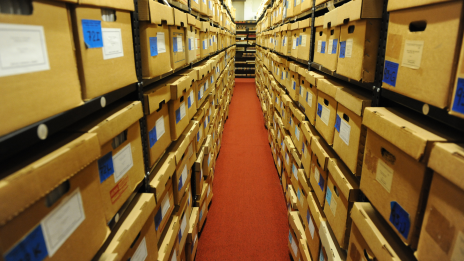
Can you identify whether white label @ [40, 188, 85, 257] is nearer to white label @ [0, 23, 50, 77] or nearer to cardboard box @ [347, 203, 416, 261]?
white label @ [0, 23, 50, 77]

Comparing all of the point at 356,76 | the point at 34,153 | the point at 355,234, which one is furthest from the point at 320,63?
the point at 34,153

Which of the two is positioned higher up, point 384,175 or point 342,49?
point 342,49

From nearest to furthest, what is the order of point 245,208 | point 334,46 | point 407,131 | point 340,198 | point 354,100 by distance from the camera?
point 407,131, point 354,100, point 340,198, point 334,46, point 245,208

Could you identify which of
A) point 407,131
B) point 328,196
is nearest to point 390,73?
point 407,131

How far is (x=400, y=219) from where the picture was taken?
2.53 ft

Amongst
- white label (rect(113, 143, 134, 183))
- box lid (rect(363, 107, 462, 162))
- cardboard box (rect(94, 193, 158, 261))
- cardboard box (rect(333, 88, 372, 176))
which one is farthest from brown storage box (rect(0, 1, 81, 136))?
cardboard box (rect(333, 88, 372, 176))

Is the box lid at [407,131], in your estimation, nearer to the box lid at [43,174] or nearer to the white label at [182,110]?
the box lid at [43,174]

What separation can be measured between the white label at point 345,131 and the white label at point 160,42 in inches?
36.7

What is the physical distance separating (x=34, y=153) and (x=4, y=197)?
Result: 0.21 meters

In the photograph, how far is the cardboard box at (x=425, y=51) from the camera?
2.02ft

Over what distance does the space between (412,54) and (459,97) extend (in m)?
0.22

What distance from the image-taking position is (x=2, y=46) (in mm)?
465

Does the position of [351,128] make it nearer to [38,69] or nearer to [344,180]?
[344,180]

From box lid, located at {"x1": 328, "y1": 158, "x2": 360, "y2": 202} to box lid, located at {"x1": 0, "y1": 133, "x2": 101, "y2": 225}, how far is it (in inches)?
36.5
